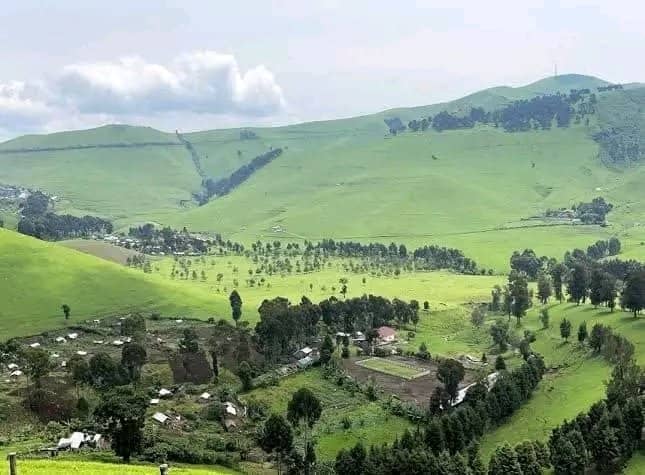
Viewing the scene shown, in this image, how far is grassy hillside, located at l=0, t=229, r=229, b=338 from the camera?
116750 mm

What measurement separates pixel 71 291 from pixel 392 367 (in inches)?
2740

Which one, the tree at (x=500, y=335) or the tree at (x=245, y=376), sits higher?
the tree at (x=245, y=376)

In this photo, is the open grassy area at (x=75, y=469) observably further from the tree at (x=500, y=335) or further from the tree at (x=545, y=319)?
the tree at (x=545, y=319)

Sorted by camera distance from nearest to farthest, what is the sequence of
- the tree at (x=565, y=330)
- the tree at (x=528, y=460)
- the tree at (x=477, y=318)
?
the tree at (x=528, y=460), the tree at (x=565, y=330), the tree at (x=477, y=318)

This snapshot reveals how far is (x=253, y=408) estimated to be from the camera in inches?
2948

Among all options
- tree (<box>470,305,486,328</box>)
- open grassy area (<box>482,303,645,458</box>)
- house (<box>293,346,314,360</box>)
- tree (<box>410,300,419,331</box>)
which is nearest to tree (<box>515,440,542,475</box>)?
open grassy area (<box>482,303,645,458</box>)

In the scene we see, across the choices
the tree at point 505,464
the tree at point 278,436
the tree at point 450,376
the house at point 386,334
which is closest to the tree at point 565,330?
the house at point 386,334

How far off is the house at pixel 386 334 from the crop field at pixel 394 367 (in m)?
8.82

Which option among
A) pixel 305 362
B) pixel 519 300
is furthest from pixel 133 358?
pixel 519 300

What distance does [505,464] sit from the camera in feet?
178

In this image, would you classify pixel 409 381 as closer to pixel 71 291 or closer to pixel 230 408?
pixel 230 408

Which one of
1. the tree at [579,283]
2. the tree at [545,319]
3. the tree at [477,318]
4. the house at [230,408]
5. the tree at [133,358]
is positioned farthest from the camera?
the tree at [477,318]

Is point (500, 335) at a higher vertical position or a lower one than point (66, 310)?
lower

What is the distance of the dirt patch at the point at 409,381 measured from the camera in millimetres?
81188
